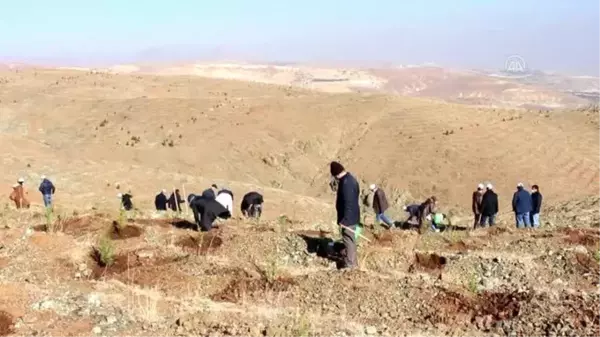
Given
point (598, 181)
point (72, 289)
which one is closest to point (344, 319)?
point (72, 289)

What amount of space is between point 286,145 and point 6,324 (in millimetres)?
30010

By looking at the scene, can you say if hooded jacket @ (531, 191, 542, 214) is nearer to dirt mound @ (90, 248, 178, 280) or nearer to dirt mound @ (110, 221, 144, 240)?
dirt mound @ (110, 221, 144, 240)

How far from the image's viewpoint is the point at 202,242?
1182 cm

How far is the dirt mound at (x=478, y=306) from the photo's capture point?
7871 millimetres

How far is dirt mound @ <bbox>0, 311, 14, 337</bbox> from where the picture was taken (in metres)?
7.28

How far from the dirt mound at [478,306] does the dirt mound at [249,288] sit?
72.9 inches

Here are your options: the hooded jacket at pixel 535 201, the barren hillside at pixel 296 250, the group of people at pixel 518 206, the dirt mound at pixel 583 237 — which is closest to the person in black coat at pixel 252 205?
the barren hillside at pixel 296 250

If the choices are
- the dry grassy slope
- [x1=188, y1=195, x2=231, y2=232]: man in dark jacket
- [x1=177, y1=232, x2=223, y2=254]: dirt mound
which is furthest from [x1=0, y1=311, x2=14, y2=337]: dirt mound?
the dry grassy slope

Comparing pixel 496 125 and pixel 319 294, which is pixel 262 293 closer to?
pixel 319 294

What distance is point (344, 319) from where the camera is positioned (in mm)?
7898

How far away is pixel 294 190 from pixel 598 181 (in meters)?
12.7

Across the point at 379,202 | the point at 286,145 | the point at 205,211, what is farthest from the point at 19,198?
the point at 286,145

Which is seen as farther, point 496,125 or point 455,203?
point 496,125

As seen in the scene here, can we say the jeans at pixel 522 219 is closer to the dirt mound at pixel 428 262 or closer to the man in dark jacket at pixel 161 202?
the dirt mound at pixel 428 262
